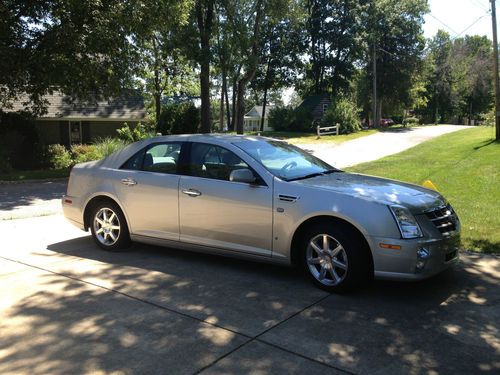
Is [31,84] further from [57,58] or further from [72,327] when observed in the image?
[72,327]

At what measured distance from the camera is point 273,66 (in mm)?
59531

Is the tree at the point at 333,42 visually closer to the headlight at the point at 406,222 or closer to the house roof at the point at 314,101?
the house roof at the point at 314,101

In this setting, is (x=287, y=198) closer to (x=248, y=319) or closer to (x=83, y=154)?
(x=248, y=319)

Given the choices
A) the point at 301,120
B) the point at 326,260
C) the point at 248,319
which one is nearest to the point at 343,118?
the point at 301,120

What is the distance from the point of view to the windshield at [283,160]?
568cm

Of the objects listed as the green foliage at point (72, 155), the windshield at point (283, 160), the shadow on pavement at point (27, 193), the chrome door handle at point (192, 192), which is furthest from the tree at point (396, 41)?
the chrome door handle at point (192, 192)

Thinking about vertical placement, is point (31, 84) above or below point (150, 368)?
above

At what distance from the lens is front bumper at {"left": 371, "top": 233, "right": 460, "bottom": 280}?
4629mm

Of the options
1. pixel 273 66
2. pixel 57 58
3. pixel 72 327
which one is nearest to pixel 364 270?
pixel 72 327

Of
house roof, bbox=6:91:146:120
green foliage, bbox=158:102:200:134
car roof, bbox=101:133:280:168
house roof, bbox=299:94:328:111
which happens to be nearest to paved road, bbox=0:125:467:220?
car roof, bbox=101:133:280:168

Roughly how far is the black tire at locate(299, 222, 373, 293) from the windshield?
2.55ft

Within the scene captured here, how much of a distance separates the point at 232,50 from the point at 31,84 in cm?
1174

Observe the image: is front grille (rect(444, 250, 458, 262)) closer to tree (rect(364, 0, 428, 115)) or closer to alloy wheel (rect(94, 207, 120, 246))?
alloy wheel (rect(94, 207, 120, 246))

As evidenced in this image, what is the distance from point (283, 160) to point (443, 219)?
6.27 feet
